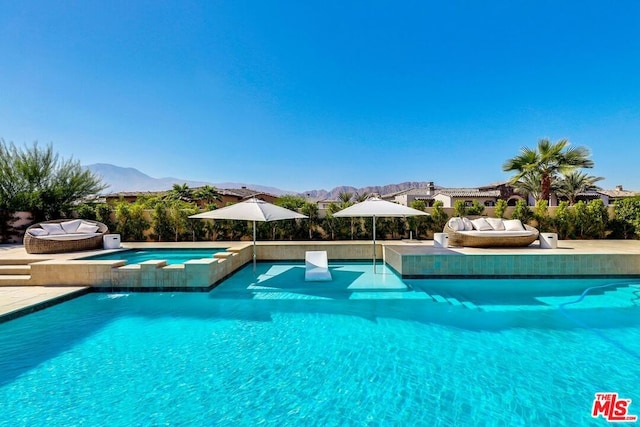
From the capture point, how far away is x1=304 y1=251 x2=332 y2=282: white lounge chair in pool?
739 centimetres

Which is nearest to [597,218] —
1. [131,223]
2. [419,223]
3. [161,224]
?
[419,223]

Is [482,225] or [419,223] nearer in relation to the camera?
[482,225]

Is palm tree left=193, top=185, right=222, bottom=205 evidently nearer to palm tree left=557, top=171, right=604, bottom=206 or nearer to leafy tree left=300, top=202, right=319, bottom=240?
leafy tree left=300, top=202, right=319, bottom=240

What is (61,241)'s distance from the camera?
9.82m

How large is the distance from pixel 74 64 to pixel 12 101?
17.3 ft

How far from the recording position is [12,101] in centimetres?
1445

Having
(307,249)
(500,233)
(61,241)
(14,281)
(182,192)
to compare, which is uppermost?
(182,192)

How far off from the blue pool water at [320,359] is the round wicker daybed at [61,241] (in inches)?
206

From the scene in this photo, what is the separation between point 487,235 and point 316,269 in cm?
553

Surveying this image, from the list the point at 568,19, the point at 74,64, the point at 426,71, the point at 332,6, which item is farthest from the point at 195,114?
the point at 568,19

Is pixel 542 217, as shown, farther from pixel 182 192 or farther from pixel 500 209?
pixel 182 192

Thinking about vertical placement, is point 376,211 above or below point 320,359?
above

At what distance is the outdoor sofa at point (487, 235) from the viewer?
9.20m

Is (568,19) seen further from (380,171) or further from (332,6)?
(380,171)
